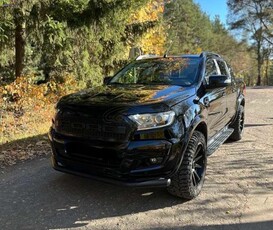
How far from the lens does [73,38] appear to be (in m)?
12.4

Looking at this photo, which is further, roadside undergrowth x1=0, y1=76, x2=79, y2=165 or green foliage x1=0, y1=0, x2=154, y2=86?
green foliage x1=0, y1=0, x2=154, y2=86

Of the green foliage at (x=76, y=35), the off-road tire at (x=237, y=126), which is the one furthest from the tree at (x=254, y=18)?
the off-road tire at (x=237, y=126)

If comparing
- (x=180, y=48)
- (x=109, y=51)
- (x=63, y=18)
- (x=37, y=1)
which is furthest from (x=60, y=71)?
(x=180, y=48)

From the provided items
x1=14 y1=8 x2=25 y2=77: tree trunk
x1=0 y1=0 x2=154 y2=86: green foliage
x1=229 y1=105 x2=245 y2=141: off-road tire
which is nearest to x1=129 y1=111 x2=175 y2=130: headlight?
x1=229 y1=105 x2=245 y2=141: off-road tire

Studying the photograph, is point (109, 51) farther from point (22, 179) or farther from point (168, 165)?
point (168, 165)

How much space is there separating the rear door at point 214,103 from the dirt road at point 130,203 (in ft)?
2.40

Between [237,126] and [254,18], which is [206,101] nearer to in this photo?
[237,126]

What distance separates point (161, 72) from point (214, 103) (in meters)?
0.96

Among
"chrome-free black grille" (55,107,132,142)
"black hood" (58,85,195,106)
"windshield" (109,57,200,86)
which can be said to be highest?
"windshield" (109,57,200,86)

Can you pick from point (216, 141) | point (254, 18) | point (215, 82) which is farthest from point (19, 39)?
point (254, 18)

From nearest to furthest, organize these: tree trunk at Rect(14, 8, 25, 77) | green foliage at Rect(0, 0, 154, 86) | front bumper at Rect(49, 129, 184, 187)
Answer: front bumper at Rect(49, 129, 184, 187)
green foliage at Rect(0, 0, 154, 86)
tree trunk at Rect(14, 8, 25, 77)

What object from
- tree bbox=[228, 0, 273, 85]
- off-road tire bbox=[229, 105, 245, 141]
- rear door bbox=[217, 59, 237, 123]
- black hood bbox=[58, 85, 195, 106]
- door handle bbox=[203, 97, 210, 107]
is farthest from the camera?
tree bbox=[228, 0, 273, 85]

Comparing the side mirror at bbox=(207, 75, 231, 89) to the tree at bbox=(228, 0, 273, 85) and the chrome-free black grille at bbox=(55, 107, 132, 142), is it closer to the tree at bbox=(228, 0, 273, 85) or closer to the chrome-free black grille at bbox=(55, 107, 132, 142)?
the chrome-free black grille at bbox=(55, 107, 132, 142)

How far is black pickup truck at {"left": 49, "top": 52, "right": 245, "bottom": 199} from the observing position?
3646 mm
